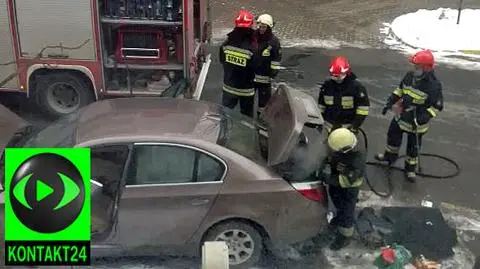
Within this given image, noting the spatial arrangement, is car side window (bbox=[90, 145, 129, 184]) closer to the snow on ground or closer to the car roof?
the car roof

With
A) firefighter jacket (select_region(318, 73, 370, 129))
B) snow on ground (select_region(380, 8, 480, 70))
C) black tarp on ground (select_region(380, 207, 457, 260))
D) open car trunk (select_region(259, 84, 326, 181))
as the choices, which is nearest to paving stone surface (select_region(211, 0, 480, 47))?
snow on ground (select_region(380, 8, 480, 70))

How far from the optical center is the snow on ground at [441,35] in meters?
12.3

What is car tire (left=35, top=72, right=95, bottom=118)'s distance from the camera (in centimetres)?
867

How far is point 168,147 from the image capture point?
5125 mm

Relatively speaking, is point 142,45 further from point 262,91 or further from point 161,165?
point 161,165

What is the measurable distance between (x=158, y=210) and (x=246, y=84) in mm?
3157

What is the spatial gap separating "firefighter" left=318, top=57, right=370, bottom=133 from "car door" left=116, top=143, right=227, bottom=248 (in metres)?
1.93

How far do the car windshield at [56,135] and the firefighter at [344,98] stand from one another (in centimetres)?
261

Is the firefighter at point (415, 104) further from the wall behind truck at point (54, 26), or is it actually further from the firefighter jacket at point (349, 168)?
the wall behind truck at point (54, 26)

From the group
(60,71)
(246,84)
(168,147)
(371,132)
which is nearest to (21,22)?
(60,71)

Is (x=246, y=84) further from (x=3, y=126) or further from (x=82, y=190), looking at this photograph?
(x=82, y=190)

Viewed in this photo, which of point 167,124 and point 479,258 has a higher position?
point 167,124

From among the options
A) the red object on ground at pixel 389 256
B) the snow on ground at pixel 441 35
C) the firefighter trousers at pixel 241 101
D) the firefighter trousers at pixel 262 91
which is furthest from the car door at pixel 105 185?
the snow on ground at pixel 441 35

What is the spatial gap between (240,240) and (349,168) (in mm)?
1143
